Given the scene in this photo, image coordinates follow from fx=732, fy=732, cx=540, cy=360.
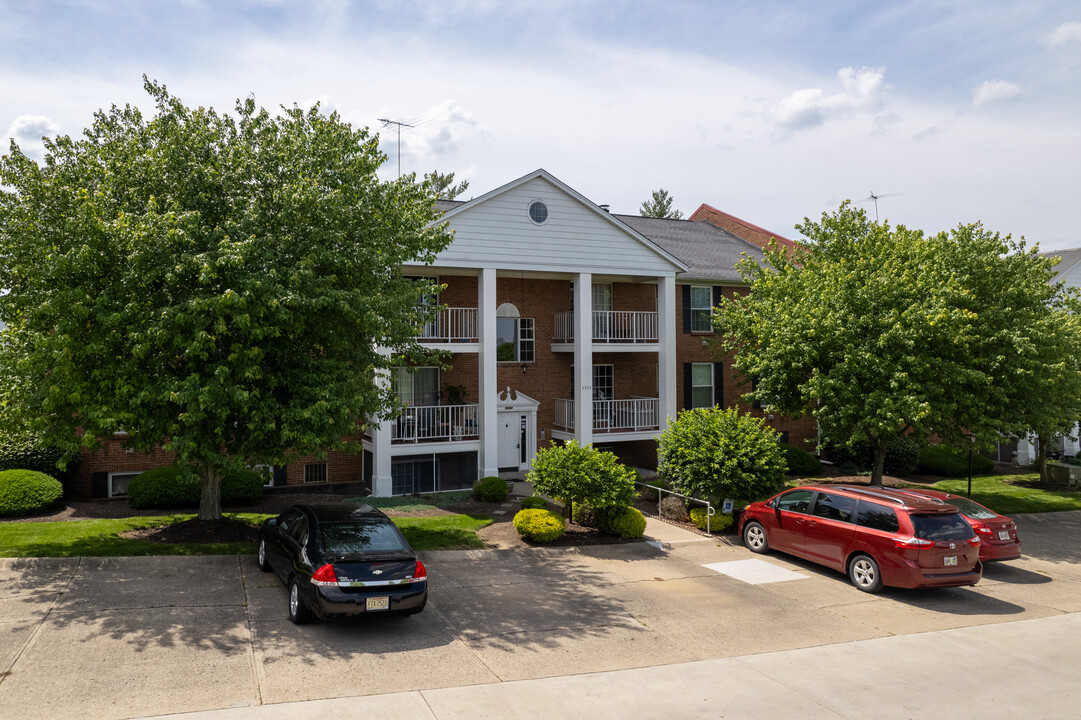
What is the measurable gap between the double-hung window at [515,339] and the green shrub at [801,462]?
30.1ft

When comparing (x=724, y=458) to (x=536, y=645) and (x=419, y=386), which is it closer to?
(x=536, y=645)

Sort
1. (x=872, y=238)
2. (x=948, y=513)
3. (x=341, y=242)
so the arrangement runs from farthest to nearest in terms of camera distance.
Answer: (x=872, y=238)
(x=341, y=242)
(x=948, y=513)

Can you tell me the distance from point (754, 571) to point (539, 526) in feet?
13.9

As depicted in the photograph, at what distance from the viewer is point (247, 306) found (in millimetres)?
11250

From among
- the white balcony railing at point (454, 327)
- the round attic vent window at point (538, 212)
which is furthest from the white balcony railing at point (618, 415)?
the round attic vent window at point (538, 212)

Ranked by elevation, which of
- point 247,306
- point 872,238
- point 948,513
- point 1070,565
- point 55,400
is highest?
point 872,238

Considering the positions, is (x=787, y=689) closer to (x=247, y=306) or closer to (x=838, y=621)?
(x=838, y=621)

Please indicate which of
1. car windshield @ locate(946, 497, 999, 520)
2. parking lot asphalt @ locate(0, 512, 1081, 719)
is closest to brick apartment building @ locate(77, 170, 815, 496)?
parking lot asphalt @ locate(0, 512, 1081, 719)

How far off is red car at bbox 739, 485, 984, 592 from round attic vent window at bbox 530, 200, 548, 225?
36.3ft

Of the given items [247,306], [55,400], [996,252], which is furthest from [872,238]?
[55,400]

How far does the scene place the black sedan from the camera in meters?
9.15

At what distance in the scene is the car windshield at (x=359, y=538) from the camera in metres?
9.73

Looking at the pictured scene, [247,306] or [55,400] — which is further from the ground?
[247,306]

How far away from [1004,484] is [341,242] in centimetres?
2382
